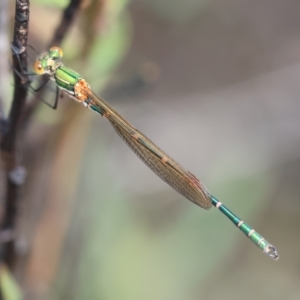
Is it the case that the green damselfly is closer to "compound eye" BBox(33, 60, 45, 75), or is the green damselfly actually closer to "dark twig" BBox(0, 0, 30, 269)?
"compound eye" BBox(33, 60, 45, 75)

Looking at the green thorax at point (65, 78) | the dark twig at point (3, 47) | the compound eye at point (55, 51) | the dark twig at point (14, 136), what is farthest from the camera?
the green thorax at point (65, 78)

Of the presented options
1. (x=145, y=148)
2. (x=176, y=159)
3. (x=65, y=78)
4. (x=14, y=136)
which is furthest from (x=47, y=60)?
(x=176, y=159)

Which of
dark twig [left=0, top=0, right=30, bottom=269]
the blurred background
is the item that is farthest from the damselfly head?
the blurred background

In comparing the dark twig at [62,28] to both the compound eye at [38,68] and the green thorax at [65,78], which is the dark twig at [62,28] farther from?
the green thorax at [65,78]

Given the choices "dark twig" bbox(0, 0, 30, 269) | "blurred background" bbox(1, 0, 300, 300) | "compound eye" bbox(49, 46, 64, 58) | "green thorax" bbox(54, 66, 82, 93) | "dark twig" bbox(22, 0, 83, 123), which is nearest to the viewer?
"dark twig" bbox(0, 0, 30, 269)

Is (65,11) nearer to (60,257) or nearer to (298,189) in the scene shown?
(60,257)

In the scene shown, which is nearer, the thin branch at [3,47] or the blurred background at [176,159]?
the thin branch at [3,47]

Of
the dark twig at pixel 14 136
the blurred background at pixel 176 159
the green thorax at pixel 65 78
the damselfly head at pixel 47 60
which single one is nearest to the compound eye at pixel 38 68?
the damselfly head at pixel 47 60
